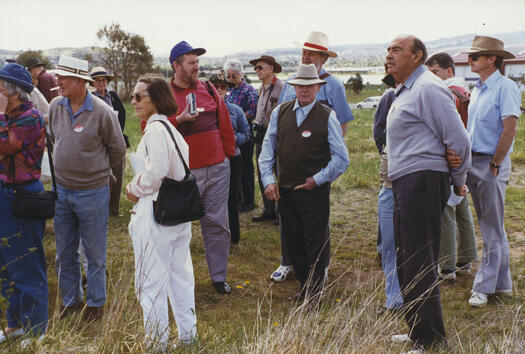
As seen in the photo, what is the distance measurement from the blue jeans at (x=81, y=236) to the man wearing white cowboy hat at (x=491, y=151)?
319cm

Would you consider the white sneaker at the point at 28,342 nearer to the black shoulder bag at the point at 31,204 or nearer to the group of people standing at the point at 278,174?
the group of people standing at the point at 278,174

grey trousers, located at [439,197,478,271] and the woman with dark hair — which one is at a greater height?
the woman with dark hair

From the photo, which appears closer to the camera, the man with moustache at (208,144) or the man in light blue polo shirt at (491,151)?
the man in light blue polo shirt at (491,151)

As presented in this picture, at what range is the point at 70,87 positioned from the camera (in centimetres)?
425

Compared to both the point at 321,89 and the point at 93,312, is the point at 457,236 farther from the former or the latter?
the point at 93,312

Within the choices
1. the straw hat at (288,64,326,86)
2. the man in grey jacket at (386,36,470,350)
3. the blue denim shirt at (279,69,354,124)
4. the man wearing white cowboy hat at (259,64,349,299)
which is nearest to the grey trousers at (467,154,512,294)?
the man in grey jacket at (386,36,470,350)

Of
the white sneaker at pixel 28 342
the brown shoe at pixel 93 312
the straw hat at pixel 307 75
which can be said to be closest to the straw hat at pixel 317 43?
the straw hat at pixel 307 75

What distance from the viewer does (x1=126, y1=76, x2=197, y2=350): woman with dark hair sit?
11.0ft

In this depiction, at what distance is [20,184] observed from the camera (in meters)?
3.72

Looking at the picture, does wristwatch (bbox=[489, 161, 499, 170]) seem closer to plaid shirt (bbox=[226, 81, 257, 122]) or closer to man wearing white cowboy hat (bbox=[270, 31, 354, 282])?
man wearing white cowboy hat (bbox=[270, 31, 354, 282])

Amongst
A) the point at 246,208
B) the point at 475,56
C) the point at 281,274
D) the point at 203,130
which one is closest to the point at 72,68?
the point at 203,130

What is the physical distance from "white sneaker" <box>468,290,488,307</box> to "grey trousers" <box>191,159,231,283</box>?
88.4 inches

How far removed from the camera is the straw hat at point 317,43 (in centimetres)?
536

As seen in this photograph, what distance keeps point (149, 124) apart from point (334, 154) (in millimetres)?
1640
